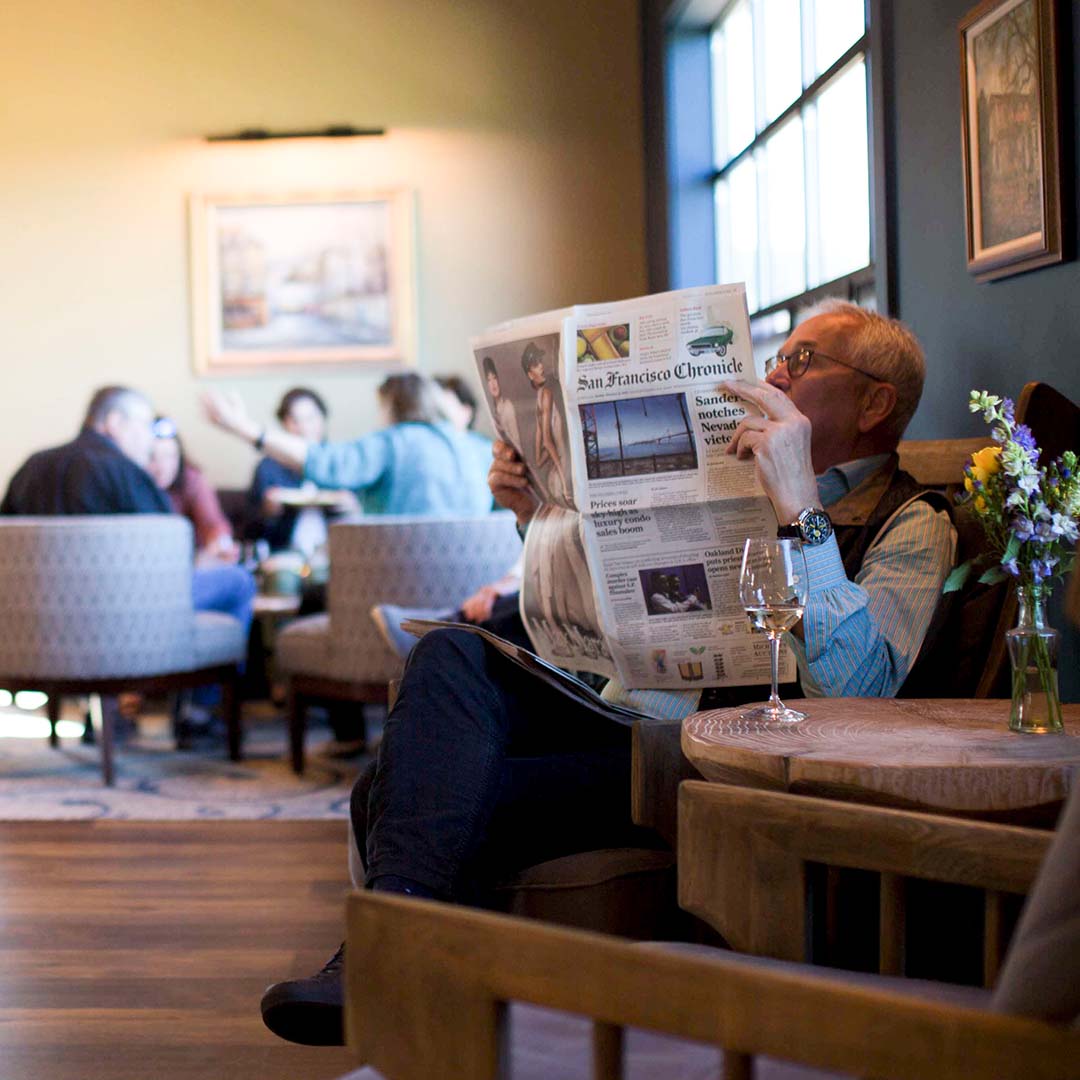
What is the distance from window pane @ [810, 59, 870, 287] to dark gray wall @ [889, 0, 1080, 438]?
74 centimetres

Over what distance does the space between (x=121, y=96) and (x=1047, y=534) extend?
19.9ft

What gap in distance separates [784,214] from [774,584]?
3032 millimetres

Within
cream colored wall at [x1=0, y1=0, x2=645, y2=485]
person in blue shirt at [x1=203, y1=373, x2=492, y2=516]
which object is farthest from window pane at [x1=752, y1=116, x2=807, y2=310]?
cream colored wall at [x1=0, y1=0, x2=645, y2=485]

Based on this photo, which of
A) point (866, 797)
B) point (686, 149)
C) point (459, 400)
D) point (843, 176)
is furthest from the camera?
point (459, 400)

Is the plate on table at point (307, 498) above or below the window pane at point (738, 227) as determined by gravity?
below

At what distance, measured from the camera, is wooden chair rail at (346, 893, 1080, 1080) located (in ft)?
2.31

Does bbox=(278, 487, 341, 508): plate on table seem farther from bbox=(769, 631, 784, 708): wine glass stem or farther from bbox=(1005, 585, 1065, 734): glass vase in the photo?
bbox=(1005, 585, 1065, 734): glass vase

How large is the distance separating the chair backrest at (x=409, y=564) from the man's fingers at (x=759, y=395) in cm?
235

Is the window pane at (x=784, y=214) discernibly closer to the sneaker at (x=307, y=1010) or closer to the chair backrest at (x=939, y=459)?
the chair backrest at (x=939, y=459)

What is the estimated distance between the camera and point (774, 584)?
4.75 feet

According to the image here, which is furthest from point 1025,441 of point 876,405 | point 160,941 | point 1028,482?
point 160,941

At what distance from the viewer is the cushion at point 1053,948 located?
2.34ft

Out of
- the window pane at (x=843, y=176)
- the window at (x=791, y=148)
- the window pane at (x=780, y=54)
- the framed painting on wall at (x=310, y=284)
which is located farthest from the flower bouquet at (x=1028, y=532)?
the framed painting on wall at (x=310, y=284)

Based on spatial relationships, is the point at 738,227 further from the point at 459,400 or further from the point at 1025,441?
the point at 1025,441
